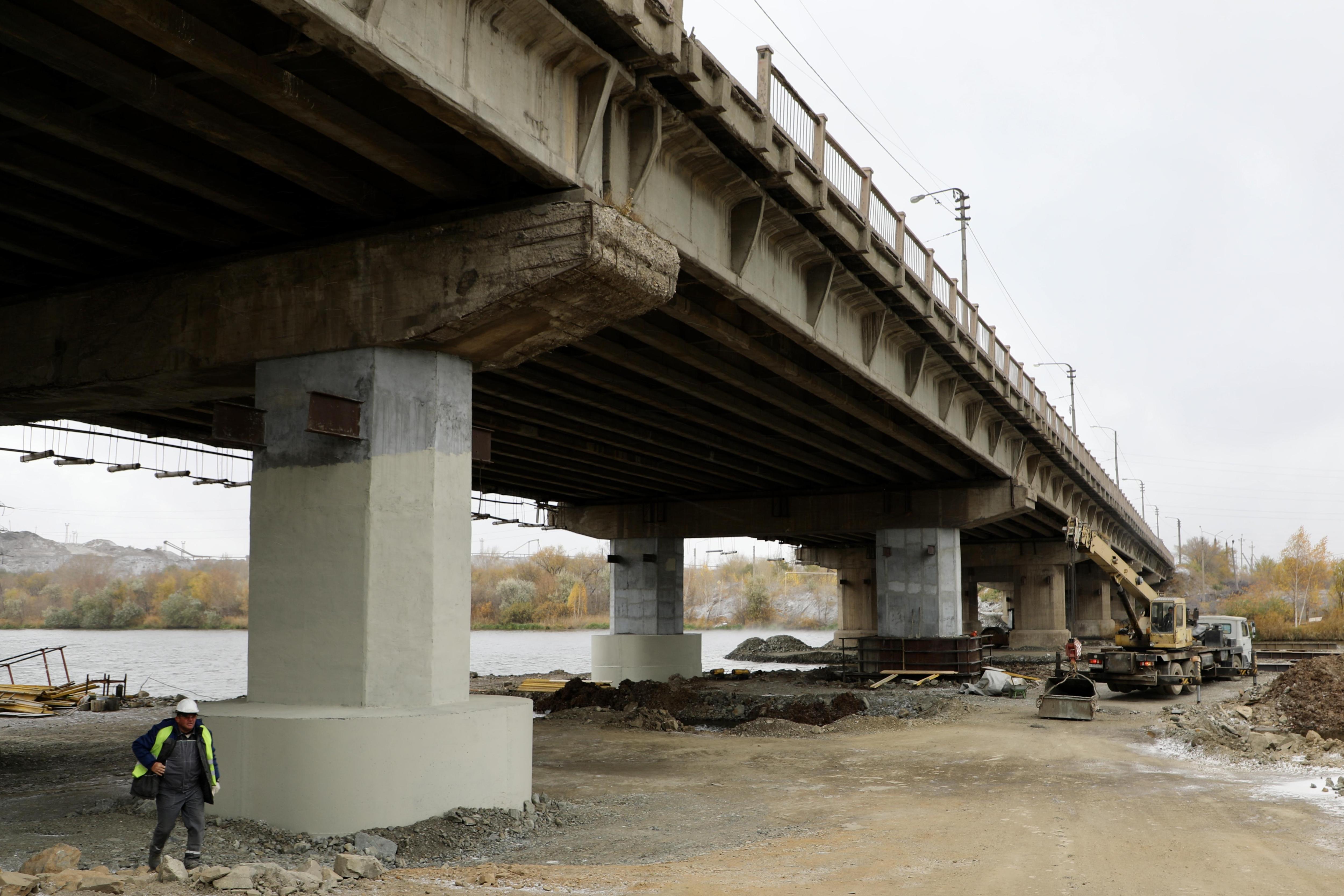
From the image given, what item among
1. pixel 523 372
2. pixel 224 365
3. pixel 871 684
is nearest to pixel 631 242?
pixel 224 365

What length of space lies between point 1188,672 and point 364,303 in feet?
90.6

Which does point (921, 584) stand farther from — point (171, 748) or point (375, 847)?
point (171, 748)

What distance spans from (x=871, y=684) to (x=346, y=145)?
25943 millimetres

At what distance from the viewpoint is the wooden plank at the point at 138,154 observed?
29.9 ft

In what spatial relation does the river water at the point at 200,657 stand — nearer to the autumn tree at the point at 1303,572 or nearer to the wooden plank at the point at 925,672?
the wooden plank at the point at 925,672

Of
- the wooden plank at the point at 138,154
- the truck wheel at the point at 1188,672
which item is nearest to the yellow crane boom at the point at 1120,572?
the truck wheel at the point at 1188,672

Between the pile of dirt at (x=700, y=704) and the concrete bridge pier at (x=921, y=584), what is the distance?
14.6 ft

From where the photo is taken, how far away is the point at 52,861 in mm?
7797

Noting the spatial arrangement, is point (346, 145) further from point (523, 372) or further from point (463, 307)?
point (523, 372)

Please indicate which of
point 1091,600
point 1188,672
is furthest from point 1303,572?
point 1188,672

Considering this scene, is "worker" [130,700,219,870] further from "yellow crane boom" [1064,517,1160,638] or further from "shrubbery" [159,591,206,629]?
"shrubbery" [159,591,206,629]

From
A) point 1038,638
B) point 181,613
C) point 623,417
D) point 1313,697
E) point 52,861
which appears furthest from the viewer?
point 181,613

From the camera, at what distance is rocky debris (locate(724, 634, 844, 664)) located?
65875 millimetres

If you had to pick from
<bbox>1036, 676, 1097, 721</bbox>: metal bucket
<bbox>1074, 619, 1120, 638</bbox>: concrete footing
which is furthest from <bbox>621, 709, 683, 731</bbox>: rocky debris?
<bbox>1074, 619, 1120, 638</bbox>: concrete footing
